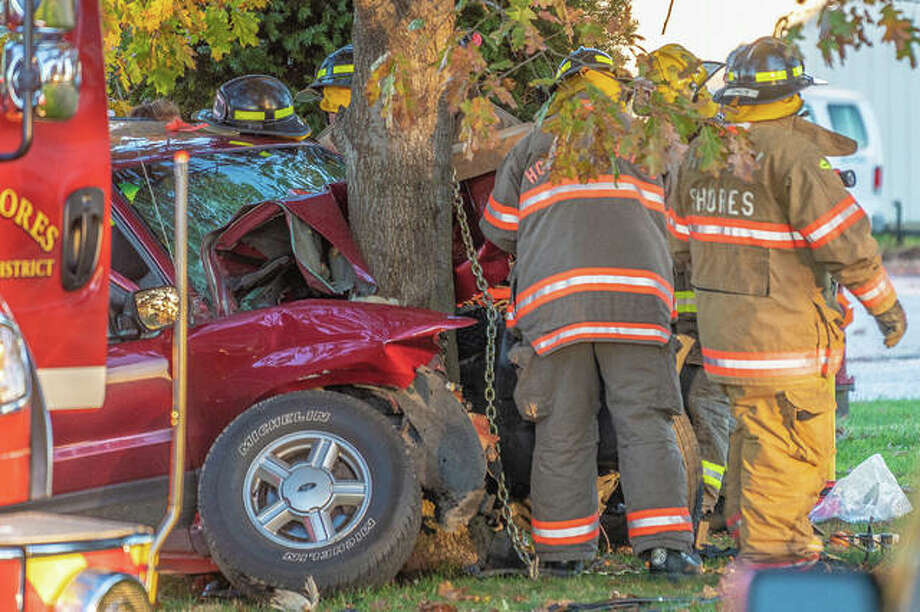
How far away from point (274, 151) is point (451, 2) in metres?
1.11

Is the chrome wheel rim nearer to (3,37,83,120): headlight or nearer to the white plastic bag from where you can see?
(3,37,83,120): headlight

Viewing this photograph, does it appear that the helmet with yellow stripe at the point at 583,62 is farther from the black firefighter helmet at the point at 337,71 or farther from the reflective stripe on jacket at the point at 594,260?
the black firefighter helmet at the point at 337,71

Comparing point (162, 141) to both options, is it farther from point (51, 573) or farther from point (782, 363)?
point (51, 573)

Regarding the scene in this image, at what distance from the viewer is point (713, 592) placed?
19.0 feet

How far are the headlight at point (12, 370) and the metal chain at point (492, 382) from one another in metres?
2.66

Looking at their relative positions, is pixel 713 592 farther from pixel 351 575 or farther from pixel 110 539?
pixel 110 539

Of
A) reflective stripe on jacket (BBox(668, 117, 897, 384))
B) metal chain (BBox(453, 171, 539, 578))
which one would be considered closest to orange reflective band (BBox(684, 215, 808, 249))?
reflective stripe on jacket (BBox(668, 117, 897, 384))

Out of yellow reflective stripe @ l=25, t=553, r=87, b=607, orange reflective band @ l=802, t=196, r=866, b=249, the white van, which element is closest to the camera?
yellow reflective stripe @ l=25, t=553, r=87, b=607

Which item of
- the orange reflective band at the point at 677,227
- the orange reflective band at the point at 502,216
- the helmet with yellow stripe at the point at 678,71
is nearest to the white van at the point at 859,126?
the orange reflective band at the point at 677,227

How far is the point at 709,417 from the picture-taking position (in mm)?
7320

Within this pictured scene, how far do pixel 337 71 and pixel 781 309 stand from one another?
3.33 metres

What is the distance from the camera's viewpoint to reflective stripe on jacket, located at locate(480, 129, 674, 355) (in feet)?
20.6

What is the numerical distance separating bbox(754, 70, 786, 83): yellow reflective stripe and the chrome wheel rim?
2.18 metres

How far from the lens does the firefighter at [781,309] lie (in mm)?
5953
